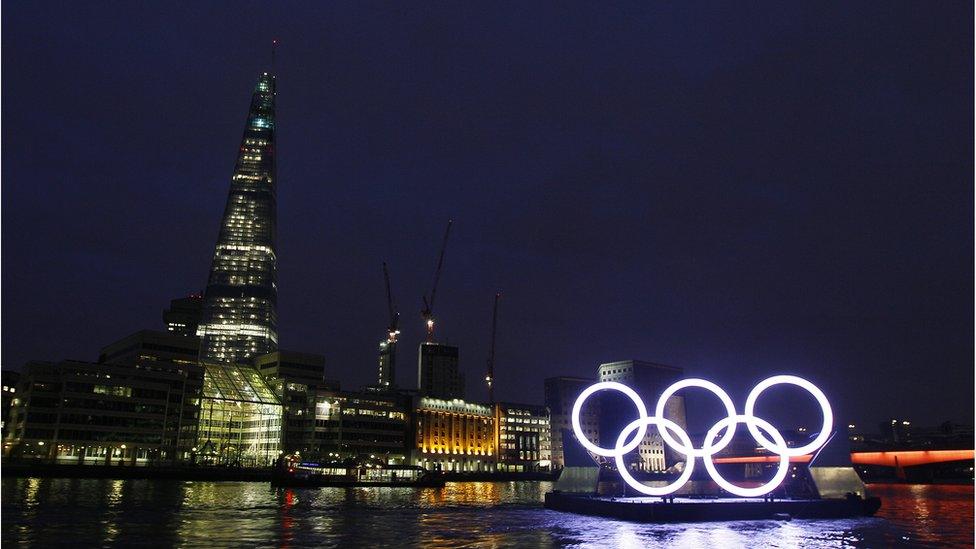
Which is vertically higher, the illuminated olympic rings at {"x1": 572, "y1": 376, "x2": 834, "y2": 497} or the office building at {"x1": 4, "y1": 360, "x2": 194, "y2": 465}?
the office building at {"x1": 4, "y1": 360, "x2": 194, "y2": 465}

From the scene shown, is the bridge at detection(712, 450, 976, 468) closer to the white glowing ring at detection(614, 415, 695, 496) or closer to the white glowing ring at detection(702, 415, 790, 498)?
the white glowing ring at detection(702, 415, 790, 498)

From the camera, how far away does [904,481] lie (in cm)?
18362

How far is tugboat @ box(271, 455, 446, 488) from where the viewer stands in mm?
135125

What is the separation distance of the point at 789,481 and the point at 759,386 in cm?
2048

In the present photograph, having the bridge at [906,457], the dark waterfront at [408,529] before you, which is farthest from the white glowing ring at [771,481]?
the bridge at [906,457]

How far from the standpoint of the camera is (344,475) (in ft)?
466

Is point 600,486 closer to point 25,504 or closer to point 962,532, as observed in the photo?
point 962,532

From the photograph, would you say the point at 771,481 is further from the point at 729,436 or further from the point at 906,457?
the point at 906,457

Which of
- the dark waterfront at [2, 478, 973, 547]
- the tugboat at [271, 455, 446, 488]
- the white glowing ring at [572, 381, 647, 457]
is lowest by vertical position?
the dark waterfront at [2, 478, 973, 547]

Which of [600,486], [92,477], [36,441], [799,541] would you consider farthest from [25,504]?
[36,441]

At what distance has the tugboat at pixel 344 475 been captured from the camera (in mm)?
135125

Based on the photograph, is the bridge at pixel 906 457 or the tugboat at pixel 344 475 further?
the bridge at pixel 906 457

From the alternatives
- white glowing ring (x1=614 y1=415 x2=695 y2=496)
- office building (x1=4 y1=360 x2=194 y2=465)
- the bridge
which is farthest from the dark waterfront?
the bridge

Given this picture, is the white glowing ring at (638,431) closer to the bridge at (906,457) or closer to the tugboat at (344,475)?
the tugboat at (344,475)
